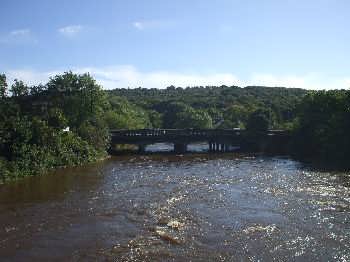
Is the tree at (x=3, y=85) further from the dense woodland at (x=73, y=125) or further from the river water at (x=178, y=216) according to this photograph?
the river water at (x=178, y=216)

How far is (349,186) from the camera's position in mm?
47531

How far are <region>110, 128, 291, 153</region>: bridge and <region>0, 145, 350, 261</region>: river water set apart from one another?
26433mm

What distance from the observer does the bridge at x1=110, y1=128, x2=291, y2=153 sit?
285 feet

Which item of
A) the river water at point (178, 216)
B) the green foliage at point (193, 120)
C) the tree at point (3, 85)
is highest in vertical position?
the tree at point (3, 85)

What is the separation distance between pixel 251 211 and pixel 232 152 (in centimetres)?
4820

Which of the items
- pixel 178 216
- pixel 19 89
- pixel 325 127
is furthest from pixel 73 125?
pixel 178 216

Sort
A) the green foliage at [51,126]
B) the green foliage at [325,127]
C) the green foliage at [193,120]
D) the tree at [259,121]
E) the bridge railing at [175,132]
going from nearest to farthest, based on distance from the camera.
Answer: the green foliage at [51,126] → the green foliage at [325,127] → the bridge railing at [175,132] → the tree at [259,121] → the green foliage at [193,120]

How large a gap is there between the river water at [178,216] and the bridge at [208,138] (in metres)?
26.4

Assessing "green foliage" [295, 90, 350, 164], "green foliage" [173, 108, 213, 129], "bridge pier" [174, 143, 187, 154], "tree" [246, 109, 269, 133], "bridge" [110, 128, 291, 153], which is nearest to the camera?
"green foliage" [295, 90, 350, 164]

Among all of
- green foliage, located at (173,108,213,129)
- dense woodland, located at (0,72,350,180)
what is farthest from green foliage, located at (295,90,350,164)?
green foliage, located at (173,108,213,129)

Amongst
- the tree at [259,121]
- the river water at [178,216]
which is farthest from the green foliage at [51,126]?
the tree at [259,121]

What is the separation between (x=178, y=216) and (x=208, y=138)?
52334mm

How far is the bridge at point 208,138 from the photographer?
8688 centimetres

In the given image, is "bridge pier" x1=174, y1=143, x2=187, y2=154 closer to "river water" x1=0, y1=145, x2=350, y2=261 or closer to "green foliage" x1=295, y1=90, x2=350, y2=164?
"green foliage" x1=295, y1=90, x2=350, y2=164
